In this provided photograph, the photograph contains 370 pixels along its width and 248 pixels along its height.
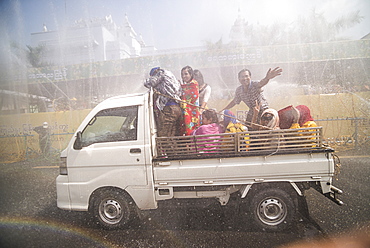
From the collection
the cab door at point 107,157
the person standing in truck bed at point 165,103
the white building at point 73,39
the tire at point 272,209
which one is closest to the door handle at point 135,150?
the cab door at point 107,157

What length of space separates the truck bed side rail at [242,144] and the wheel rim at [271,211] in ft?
2.25

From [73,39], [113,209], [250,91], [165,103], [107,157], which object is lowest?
[113,209]

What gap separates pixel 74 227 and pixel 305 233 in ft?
10.9

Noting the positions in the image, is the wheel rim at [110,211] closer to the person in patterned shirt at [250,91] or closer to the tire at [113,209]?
the tire at [113,209]

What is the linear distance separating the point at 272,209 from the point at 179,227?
133 centimetres

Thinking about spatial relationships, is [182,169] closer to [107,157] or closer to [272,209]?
[107,157]

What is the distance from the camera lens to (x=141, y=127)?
10.00ft

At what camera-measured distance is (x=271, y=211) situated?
292 cm

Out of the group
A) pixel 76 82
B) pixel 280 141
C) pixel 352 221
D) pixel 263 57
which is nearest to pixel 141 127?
pixel 280 141

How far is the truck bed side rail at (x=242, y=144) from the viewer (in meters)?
2.80

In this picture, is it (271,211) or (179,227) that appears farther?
(179,227)

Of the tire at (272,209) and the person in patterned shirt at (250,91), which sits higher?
the person in patterned shirt at (250,91)

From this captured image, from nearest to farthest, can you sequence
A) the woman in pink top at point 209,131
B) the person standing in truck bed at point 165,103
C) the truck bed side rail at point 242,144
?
the truck bed side rail at point 242,144 < the woman in pink top at point 209,131 < the person standing in truck bed at point 165,103

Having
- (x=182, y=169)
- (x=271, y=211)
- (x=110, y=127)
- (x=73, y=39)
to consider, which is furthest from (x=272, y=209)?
(x=73, y=39)
